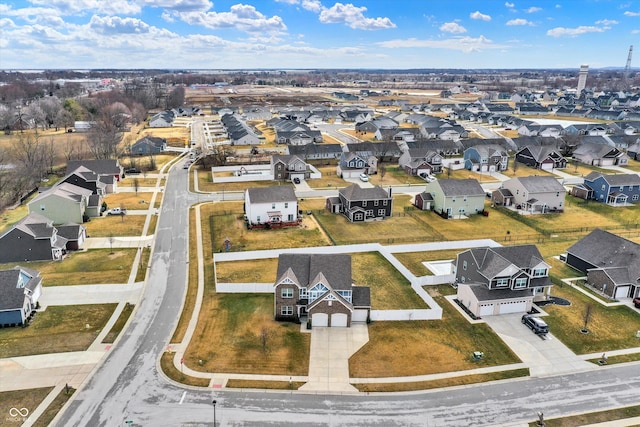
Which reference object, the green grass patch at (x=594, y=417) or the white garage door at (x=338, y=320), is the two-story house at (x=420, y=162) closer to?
the white garage door at (x=338, y=320)

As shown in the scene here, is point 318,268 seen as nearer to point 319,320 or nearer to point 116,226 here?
point 319,320

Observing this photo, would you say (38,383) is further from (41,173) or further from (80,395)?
(41,173)

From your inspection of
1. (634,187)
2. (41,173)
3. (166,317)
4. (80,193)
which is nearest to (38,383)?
(166,317)

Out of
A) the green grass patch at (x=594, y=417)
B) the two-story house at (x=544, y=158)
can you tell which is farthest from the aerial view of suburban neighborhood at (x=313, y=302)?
the two-story house at (x=544, y=158)

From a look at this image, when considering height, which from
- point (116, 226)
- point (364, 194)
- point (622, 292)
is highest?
point (364, 194)

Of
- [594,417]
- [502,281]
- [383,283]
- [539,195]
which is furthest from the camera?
[539,195]

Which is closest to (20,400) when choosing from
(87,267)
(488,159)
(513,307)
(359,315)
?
(87,267)

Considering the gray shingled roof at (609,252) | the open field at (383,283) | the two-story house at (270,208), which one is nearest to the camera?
the open field at (383,283)
